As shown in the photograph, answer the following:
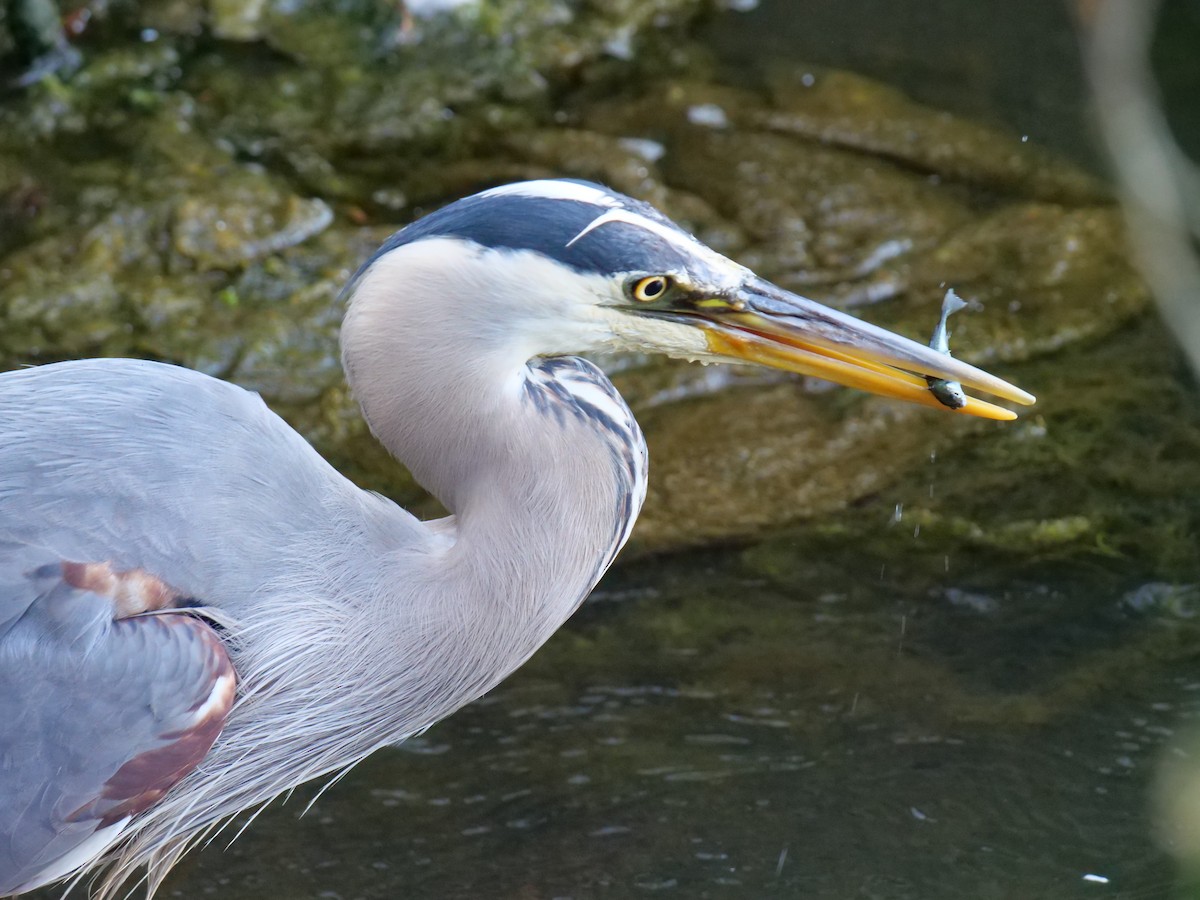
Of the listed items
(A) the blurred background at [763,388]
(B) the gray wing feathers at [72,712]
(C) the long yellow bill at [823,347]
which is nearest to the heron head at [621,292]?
(C) the long yellow bill at [823,347]

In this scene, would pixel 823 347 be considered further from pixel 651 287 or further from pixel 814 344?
pixel 651 287

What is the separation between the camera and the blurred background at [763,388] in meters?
3.07

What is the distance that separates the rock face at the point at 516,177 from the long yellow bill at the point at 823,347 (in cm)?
139

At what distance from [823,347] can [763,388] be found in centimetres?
176

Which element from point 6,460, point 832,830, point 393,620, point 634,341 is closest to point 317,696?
point 393,620

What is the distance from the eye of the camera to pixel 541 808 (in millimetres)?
3162

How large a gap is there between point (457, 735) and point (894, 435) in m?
1.54

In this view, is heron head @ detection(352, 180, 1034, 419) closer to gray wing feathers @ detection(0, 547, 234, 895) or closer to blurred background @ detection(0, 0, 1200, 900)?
blurred background @ detection(0, 0, 1200, 900)

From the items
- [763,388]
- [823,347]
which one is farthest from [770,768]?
[763,388]

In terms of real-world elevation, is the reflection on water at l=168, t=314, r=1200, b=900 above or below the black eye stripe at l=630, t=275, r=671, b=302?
below

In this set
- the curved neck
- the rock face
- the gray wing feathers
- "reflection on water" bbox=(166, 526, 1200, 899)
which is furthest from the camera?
the rock face

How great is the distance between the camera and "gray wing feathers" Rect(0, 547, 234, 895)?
227cm

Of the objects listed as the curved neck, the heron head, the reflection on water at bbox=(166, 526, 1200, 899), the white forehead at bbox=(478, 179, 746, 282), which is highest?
the white forehead at bbox=(478, 179, 746, 282)

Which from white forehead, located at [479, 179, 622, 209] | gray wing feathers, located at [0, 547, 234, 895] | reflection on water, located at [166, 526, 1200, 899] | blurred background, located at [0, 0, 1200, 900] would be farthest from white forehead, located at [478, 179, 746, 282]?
reflection on water, located at [166, 526, 1200, 899]
